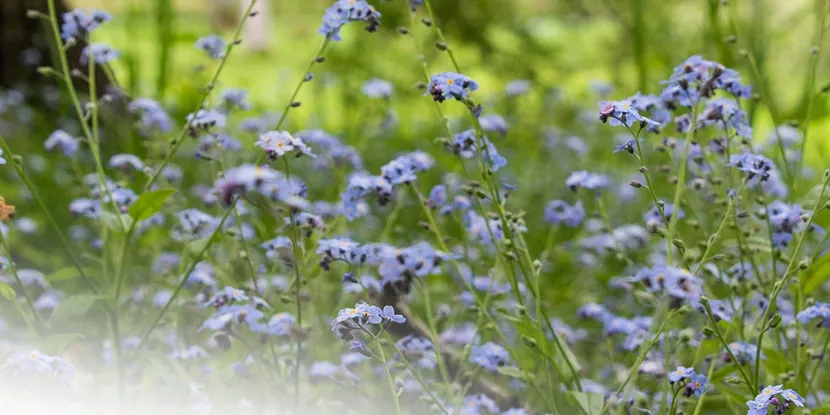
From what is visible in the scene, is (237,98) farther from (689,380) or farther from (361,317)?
(689,380)

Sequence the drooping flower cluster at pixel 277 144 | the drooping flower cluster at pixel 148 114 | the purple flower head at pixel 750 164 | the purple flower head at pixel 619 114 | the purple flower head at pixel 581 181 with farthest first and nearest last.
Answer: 1. the drooping flower cluster at pixel 148 114
2. the purple flower head at pixel 581 181
3. the purple flower head at pixel 750 164
4. the drooping flower cluster at pixel 277 144
5. the purple flower head at pixel 619 114

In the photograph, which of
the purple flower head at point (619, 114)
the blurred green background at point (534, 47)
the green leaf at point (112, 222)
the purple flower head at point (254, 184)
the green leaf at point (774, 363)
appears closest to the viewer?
the purple flower head at point (254, 184)

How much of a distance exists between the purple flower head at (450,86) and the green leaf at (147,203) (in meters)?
0.58

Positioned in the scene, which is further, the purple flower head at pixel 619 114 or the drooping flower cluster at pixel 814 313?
the drooping flower cluster at pixel 814 313

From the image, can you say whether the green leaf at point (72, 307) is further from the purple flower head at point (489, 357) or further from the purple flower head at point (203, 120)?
the purple flower head at point (489, 357)

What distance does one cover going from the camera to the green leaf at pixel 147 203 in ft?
5.76

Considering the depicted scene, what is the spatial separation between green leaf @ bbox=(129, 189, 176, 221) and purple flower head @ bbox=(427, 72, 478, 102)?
582 millimetres

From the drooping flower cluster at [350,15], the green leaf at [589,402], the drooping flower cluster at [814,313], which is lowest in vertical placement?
the green leaf at [589,402]

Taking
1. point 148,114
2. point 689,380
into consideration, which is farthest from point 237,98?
point 689,380

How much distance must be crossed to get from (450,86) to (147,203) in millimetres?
692

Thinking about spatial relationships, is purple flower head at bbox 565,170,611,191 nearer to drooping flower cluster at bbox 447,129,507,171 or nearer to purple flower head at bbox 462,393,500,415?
drooping flower cluster at bbox 447,129,507,171

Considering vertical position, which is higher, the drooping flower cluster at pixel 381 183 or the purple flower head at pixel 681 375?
the drooping flower cluster at pixel 381 183

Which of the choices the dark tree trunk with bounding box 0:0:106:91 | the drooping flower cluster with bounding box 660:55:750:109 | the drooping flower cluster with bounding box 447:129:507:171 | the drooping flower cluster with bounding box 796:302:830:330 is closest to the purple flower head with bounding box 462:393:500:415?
the drooping flower cluster with bounding box 447:129:507:171

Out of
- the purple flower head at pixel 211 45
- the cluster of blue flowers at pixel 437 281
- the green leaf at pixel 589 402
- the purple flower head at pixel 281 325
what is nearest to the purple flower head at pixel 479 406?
the cluster of blue flowers at pixel 437 281
